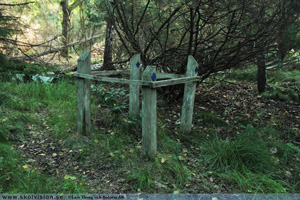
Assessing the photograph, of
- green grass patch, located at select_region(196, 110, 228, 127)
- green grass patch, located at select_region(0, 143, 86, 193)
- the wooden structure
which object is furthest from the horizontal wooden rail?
green grass patch, located at select_region(0, 143, 86, 193)

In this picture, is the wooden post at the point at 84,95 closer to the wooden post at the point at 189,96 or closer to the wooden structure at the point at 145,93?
the wooden structure at the point at 145,93

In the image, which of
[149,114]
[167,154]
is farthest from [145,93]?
[167,154]

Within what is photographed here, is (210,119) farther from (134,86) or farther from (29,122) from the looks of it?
(29,122)

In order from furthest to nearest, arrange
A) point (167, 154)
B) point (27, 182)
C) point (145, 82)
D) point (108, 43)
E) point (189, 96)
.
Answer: point (108, 43) → point (189, 96) → point (167, 154) → point (145, 82) → point (27, 182)

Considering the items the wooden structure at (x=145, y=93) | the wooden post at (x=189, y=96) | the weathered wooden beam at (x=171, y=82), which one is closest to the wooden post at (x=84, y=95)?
the wooden structure at (x=145, y=93)

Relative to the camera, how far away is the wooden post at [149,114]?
288 centimetres

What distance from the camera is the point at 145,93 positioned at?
116 inches

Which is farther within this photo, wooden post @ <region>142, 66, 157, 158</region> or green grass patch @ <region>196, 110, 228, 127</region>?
green grass patch @ <region>196, 110, 228, 127</region>

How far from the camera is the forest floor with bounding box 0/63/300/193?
2744 millimetres

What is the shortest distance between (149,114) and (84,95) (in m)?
1.16

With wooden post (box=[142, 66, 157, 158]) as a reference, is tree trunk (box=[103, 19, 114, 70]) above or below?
above

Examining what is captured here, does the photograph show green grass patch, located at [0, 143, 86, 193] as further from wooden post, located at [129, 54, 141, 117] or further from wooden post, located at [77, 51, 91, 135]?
wooden post, located at [129, 54, 141, 117]

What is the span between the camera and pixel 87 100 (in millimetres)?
3596

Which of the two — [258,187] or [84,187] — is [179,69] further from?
[84,187]
